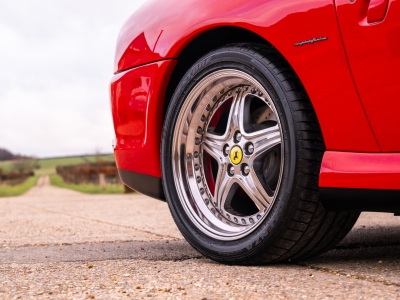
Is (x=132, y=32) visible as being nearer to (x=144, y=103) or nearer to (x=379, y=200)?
(x=144, y=103)

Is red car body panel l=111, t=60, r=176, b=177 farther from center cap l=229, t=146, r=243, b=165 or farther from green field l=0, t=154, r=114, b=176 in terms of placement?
green field l=0, t=154, r=114, b=176

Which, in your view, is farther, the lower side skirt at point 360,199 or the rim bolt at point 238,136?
the rim bolt at point 238,136

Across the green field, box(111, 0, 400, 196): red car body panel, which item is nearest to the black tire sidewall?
box(111, 0, 400, 196): red car body panel

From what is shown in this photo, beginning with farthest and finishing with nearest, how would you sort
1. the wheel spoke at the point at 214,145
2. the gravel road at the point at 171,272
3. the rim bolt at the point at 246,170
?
the wheel spoke at the point at 214,145 → the rim bolt at the point at 246,170 → the gravel road at the point at 171,272

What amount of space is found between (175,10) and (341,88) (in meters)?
1.01

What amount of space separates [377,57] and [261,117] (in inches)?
30.2

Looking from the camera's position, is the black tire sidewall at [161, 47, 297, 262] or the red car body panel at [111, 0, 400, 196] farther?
the black tire sidewall at [161, 47, 297, 262]

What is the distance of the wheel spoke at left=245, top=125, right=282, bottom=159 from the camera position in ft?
7.00

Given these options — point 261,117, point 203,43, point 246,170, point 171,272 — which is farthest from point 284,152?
point 203,43

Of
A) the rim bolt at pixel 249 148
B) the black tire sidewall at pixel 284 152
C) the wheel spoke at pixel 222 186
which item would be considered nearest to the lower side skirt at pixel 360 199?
the black tire sidewall at pixel 284 152

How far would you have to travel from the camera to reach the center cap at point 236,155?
2.25 metres

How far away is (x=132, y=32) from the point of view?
9.16 feet

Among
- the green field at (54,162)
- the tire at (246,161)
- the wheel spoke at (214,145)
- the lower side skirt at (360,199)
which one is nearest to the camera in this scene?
the lower side skirt at (360,199)

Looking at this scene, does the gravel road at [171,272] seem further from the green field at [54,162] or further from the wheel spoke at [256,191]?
the green field at [54,162]
